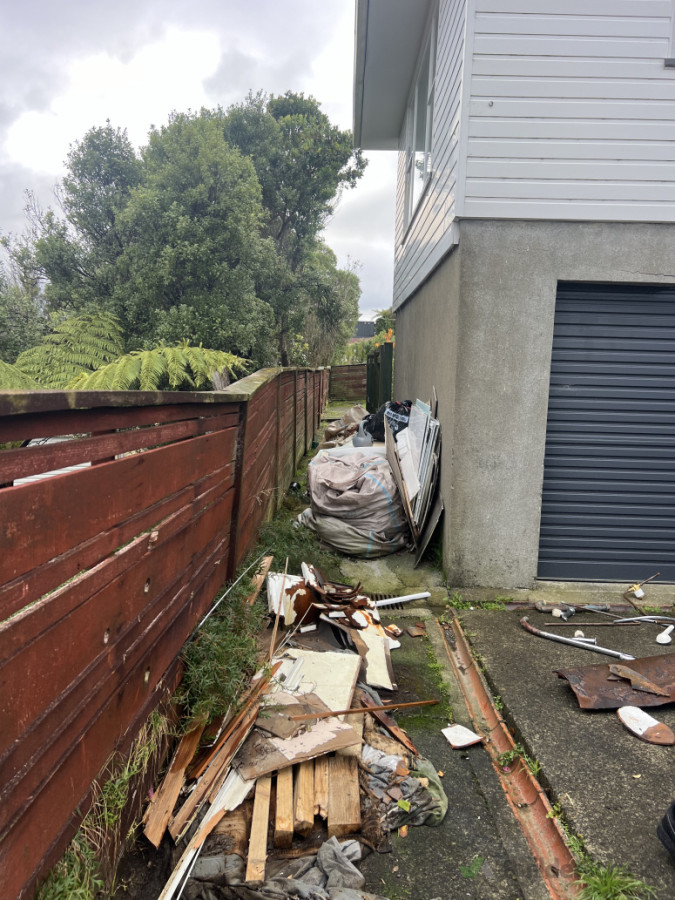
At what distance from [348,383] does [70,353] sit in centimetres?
1544

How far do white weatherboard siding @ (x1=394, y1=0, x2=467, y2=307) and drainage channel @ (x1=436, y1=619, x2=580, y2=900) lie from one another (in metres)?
3.30

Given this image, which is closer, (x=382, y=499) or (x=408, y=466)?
(x=382, y=499)

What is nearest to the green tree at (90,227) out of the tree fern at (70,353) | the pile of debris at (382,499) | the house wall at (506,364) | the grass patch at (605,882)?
the tree fern at (70,353)

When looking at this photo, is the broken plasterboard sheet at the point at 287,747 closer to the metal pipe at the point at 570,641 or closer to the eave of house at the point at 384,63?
the metal pipe at the point at 570,641

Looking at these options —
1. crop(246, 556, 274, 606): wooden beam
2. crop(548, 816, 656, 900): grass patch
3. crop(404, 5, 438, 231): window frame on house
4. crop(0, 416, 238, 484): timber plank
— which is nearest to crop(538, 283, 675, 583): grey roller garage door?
crop(246, 556, 274, 606): wooden beam

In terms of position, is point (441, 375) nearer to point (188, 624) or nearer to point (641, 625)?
point (641, 625)

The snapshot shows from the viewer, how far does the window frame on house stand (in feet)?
19.8

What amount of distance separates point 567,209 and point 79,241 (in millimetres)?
8652

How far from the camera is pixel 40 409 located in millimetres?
1281

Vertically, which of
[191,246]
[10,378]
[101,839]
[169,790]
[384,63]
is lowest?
[169,790]

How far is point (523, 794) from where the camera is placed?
8.34ft

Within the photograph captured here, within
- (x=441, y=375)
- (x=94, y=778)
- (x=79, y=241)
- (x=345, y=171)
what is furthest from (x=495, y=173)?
(x=345, y=171)

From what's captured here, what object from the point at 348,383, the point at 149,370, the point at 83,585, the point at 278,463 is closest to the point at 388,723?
the point at 83,585

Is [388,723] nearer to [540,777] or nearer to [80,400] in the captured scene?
[540,777]
